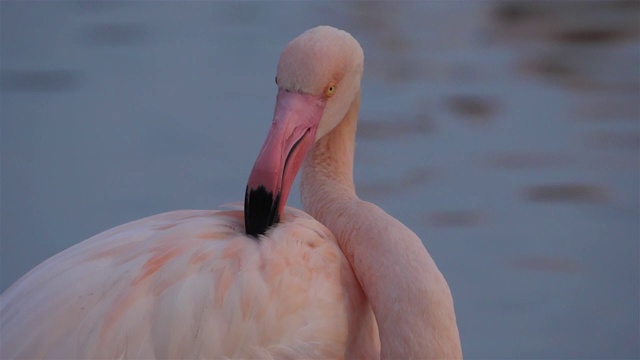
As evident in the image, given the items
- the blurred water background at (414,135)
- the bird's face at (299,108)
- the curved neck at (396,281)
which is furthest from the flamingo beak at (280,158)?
the blurred water background at (414,135)

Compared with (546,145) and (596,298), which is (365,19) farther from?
(596,298)

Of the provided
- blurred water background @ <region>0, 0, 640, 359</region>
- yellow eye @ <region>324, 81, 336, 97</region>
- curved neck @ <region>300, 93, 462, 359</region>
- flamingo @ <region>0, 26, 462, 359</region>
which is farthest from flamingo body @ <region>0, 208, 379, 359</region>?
blurred water background @ <region>0, 0, 640, 359</region>

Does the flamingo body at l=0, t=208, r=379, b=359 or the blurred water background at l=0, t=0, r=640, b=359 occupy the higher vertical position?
the flamingo body at l=0, t=208, r=379, b=359

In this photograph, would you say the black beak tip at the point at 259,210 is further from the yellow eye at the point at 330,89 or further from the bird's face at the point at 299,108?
the yellow eye at the point at 330,89

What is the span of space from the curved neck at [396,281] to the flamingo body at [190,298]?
4.5 inches

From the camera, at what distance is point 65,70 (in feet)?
28.0

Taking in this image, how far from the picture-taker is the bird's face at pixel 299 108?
3461mm

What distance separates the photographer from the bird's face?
346 centimetres

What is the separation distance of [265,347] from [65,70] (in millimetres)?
5581

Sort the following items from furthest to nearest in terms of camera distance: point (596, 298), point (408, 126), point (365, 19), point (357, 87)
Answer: point (365, 19) → point (408, 126) → point (596, 298) → point (357, 87)

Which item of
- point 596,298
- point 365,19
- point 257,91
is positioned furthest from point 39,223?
point 365,19

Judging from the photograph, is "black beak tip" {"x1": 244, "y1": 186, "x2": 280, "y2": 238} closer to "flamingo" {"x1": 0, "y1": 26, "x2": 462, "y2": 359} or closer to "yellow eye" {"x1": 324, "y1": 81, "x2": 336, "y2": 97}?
"flamingo" {"x1": 0, "y1": 26, "x2": 462, "y2": 359}

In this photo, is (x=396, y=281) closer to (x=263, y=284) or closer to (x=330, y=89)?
(x=263, y=284)

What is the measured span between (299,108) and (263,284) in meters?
0.61
